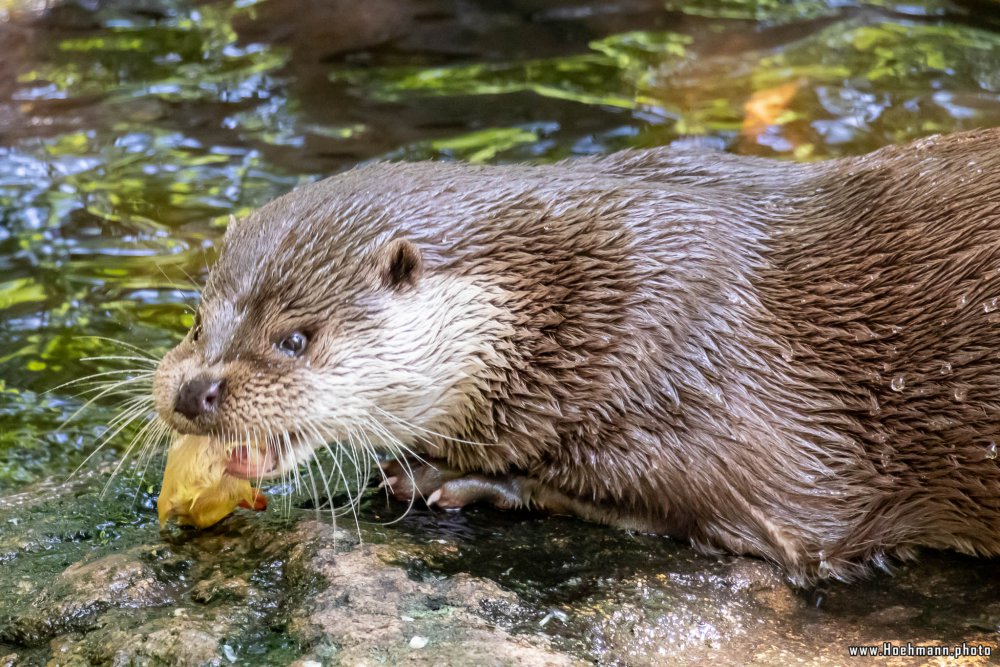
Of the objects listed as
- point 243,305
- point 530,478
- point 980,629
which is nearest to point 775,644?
point 980,629

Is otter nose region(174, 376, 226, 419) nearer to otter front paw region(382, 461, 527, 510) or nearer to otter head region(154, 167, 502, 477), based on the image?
otter head region(154, 167, 502, 477)

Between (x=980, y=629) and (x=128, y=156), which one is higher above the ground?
(x=128, y=156)

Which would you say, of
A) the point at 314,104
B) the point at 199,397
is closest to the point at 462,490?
the point at 199,397

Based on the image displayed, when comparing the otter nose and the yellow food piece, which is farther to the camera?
the yellow food piece

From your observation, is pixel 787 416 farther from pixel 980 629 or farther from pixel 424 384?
pixel 424 384

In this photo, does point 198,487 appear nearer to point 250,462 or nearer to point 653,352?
point 250,462

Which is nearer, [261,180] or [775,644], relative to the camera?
[775,644]

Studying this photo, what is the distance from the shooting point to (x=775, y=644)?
2086mm

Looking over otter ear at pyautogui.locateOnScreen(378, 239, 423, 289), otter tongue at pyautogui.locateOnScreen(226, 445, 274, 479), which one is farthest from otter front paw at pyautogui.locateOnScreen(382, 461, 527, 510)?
otter ear at pyautogui.locateOnScreen(378, 239, 423, 289)

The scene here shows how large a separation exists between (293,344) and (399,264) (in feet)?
0.94

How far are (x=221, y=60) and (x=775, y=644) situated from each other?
4.39 meters

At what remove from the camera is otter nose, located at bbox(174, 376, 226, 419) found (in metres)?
2.21

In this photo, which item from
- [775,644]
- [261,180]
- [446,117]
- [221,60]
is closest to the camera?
[775,644]

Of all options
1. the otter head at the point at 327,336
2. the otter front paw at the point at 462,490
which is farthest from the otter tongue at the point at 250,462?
the otter front paw at the point at 462,490
